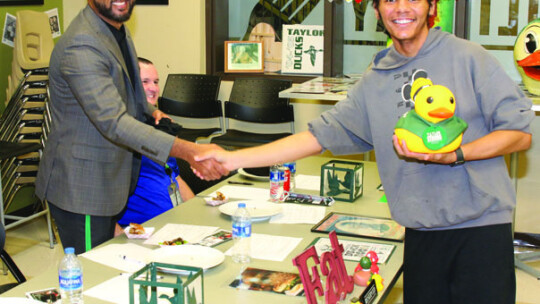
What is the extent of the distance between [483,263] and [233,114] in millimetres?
3875

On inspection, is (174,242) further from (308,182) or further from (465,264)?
(308,182)

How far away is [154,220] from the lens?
2.60 m

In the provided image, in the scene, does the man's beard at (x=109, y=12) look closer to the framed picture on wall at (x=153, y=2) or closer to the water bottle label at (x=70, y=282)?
the water bottle label at (x=70, y=282)

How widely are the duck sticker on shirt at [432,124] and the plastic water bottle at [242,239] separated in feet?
2.03

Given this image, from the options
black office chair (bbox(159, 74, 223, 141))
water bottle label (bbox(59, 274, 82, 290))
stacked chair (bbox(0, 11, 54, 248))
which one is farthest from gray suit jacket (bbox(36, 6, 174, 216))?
black office chair (bbox(159, 74, 223, 141))

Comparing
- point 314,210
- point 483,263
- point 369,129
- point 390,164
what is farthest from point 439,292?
point 314,210

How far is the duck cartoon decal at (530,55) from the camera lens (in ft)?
14.0

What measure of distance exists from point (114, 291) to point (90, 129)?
30.0 inches

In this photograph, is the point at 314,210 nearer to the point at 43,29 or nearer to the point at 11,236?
the point at 11,236

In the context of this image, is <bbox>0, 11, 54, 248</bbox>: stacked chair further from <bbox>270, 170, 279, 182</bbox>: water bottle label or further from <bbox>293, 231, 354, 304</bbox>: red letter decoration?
<bbox>293, 231, 354, 304</bbox>: red letter decoration

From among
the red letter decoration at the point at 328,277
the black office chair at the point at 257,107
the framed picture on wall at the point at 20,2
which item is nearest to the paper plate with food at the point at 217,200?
the red letter decoration at the point at 328,277

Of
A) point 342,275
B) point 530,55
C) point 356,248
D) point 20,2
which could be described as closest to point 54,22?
point 20,2

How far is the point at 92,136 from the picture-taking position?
2.47m

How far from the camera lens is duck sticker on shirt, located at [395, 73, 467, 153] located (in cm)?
176
